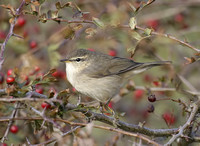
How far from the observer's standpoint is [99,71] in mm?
5098

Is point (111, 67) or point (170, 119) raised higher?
point (111, 67)

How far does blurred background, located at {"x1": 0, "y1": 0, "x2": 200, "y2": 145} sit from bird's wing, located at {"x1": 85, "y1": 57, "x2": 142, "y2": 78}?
0.26 m

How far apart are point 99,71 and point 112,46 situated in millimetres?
595

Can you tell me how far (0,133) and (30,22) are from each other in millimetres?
4140

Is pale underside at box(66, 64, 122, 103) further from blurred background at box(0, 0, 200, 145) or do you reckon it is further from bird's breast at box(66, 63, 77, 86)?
blurred background at box(0, 0, 200, 145)

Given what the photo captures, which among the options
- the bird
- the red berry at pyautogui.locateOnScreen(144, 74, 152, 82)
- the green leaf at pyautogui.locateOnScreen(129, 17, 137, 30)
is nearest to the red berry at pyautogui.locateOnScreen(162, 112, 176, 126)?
the bird

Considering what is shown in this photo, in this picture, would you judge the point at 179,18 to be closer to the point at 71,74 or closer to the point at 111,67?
the point at 111,67

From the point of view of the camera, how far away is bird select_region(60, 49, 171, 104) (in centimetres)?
459

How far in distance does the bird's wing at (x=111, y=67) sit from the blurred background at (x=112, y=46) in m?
0.26

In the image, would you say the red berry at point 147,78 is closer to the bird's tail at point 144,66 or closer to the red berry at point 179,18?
the red berry at point 179,18

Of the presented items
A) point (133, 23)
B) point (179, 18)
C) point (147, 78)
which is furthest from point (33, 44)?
point (179, 18)

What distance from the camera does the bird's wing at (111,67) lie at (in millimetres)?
5016

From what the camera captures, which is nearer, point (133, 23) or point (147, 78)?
point (133, 23)

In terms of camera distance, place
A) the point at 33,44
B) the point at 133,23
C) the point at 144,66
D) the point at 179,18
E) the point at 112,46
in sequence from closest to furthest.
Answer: the point at 133,23 → the point at 144,66 → the point at 112,46 → the point at 33,44 → the point at 179,18
